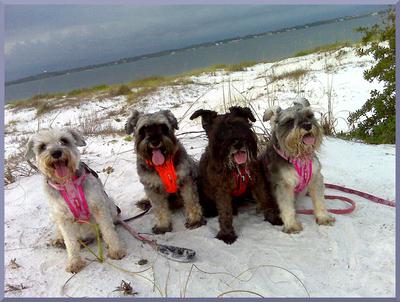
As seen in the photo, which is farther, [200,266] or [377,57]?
[377,57]

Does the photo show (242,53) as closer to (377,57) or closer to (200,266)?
(377,57)

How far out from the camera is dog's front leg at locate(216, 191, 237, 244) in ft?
17.0

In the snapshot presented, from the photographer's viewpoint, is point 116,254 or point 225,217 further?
point 225,217

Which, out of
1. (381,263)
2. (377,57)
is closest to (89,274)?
(381,263)

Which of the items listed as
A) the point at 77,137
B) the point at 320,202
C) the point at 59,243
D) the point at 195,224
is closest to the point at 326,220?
the point at 320,202

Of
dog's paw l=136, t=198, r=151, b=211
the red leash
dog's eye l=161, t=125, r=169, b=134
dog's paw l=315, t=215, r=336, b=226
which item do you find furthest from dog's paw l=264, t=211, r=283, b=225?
dog's paw l=136, t=198, r=151, b=211

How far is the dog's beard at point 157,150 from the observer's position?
5.05 m

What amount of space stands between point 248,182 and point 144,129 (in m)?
1.57

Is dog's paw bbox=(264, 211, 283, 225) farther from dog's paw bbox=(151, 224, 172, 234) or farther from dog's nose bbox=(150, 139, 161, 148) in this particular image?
dog's nose bbox=(150, 139, 161, 148)

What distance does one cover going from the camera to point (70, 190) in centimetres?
481

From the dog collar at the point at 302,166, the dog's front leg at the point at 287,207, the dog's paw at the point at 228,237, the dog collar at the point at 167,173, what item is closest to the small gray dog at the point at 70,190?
the dog collar at the point at 167,173

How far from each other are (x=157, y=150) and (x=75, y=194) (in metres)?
1.16

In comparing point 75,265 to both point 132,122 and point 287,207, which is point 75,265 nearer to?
point 132,122

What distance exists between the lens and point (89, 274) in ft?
15.4
